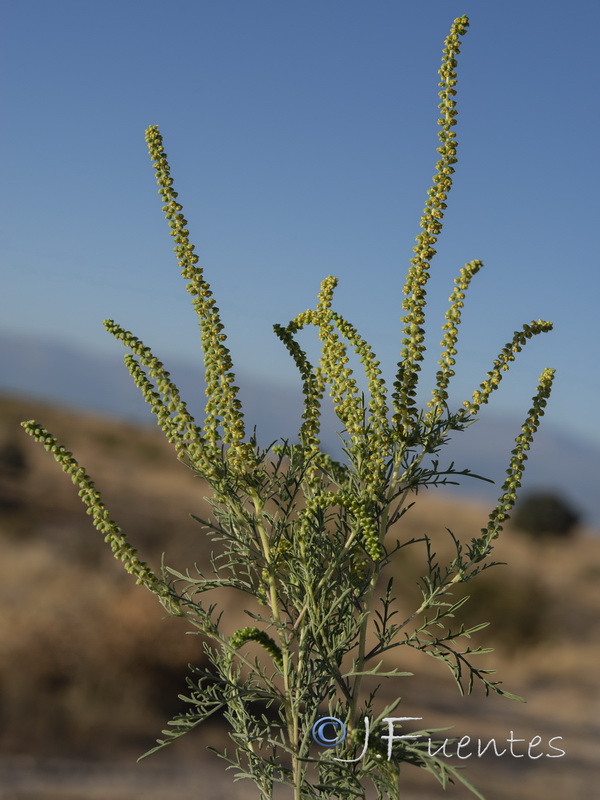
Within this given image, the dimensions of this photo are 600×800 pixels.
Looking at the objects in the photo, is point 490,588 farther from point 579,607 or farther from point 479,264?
point 479,264

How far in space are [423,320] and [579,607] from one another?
23910 millimetres

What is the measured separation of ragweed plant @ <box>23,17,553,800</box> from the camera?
205 cm

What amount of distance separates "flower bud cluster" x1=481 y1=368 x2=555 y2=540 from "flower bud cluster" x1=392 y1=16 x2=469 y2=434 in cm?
34

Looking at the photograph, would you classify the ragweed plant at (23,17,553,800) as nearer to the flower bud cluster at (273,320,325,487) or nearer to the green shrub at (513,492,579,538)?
the flower bud cluster at (273,320,325,487)

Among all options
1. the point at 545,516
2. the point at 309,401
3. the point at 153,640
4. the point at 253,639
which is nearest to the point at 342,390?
the point at 309,401

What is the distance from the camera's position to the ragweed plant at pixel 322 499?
2055 mm

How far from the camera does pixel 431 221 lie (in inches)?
81.5

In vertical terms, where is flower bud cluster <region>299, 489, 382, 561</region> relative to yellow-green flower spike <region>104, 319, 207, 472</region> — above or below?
below

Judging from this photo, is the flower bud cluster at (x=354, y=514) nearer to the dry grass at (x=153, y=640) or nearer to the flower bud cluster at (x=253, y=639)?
the flower bud cluster at (x=253, y=639)

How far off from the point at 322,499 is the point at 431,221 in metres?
0.71

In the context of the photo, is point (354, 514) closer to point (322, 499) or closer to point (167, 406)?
point (322, 499)
